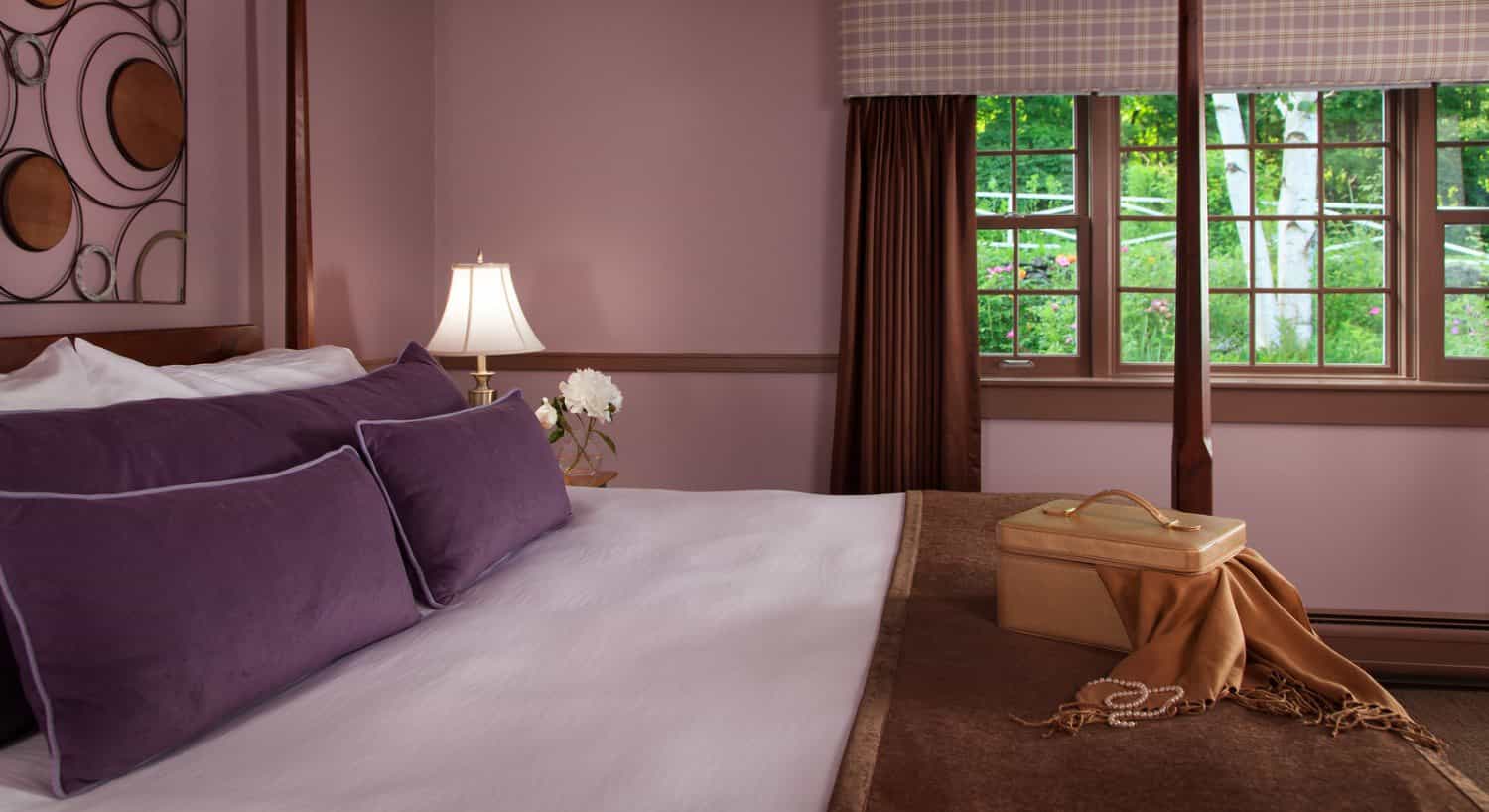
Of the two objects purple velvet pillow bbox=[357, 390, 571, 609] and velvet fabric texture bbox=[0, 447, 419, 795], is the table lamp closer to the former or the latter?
purple velvet pillow bbox=[357, 390, 571, 609]

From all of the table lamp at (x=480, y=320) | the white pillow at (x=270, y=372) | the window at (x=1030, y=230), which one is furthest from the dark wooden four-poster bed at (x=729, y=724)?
the window at (x=1030, y=230)

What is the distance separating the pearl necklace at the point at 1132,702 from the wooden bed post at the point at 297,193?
89.0 inches

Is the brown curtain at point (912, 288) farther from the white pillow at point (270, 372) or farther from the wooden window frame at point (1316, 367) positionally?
the white pillow at point (270, 372)

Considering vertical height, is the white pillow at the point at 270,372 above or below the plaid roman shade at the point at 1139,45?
below

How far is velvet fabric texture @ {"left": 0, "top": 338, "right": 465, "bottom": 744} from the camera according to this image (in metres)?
1.35

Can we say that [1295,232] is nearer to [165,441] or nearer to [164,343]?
[164,343]

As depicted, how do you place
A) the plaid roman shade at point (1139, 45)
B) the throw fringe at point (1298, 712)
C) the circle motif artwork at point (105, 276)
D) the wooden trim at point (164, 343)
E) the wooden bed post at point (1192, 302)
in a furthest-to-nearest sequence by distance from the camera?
the plaid roman shade at point (1139, 45) → the wooden bed post at point (1192, 302) → the circle motif artwork at point (105, 276) → the wooden trim at point (164, 343) → the throw fringe at point (1298, 712)

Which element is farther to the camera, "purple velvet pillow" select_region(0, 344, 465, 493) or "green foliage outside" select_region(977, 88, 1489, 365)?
"green foliage outside" select_region(977, 88, 1489, 365)

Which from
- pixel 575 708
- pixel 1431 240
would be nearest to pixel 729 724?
pixel 575 708

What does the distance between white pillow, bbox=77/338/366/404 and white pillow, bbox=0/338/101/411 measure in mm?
29

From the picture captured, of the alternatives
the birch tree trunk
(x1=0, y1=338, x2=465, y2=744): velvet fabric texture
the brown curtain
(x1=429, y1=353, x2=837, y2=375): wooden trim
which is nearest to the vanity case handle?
(x1=0, y1=338, x2=465, y2=744): velvet fabric texture

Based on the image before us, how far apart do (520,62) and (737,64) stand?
847 mm

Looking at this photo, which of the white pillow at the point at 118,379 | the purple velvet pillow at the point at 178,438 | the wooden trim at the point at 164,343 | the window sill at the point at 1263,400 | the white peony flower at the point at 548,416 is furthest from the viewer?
the window sill at the point at 1263,400

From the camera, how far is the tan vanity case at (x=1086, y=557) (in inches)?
61.6
